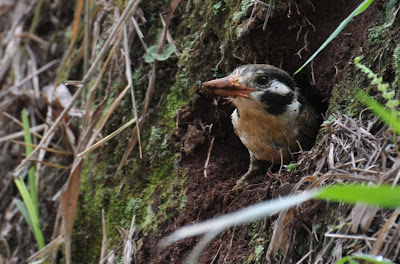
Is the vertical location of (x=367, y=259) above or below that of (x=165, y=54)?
below

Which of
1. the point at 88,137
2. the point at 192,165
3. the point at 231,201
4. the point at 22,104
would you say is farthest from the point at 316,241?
the point at 22,104

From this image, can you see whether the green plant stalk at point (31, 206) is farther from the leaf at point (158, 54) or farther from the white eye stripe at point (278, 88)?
the white eye stripe at point (278, 88)

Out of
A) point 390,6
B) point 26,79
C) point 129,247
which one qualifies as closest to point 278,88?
point 390,6

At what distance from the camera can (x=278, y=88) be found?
12.6 ft

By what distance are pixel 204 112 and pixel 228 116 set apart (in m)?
A: 0.21

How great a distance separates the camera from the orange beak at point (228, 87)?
145 inches

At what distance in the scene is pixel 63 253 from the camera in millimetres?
4355

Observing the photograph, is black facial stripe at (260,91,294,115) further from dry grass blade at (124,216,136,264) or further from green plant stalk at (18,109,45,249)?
green plant stalk at (18,109,45,249)

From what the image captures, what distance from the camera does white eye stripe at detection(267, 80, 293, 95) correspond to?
3829 millimetres

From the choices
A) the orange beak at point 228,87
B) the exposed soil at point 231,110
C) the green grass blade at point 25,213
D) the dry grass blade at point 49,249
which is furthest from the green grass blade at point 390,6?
the green grass blade at point 25,213

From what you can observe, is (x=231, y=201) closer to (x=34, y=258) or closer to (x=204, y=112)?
(x=204, y=112)

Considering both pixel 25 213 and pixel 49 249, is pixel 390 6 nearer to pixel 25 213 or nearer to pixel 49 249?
pixel 49 249

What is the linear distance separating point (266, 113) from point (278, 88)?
0.59 ft

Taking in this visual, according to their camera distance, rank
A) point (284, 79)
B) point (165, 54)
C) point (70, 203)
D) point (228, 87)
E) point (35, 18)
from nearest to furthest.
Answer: point (228, 87), point (284, 79), point (70, 203), point (165, 54), point (35, 18)
